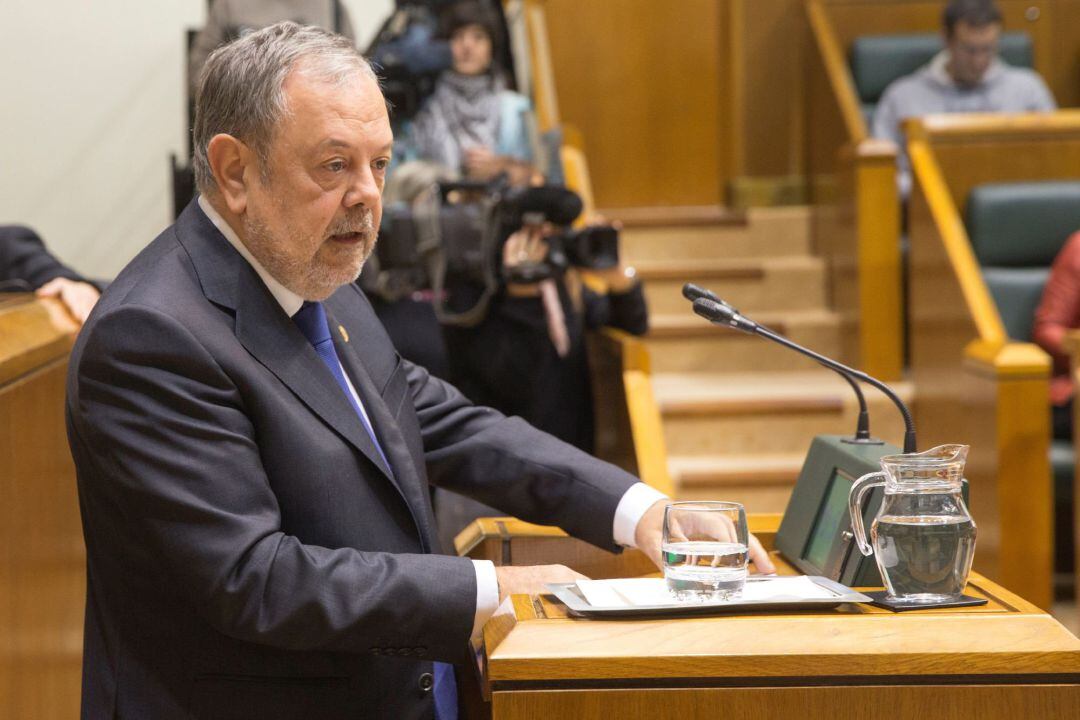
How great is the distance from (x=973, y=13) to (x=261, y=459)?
A: 3.70m

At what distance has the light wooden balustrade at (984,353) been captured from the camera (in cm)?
326

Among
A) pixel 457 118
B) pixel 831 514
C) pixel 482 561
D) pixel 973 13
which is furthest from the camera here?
pixel 973 13

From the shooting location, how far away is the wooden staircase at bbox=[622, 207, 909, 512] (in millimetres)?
3859

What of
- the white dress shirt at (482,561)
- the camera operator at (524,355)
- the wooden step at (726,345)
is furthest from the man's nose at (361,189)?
the wooden step at (726,345)

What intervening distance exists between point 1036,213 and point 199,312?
314 centimetres

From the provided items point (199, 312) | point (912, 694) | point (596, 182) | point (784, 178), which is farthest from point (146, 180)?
point (912, 694)

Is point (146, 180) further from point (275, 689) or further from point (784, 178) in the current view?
point (275, 689)

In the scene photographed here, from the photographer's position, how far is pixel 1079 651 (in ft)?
3.72

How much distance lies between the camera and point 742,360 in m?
4.46

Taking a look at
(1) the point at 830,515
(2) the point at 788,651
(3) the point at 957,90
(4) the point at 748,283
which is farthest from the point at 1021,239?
(2) the point at 788,651

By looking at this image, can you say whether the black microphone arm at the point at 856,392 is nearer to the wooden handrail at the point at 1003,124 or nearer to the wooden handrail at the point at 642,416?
the wooden handrail at the point at 642,416

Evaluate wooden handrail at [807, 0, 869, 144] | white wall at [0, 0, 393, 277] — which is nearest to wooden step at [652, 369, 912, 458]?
wooden handrail at [807, 0, 869, 144]

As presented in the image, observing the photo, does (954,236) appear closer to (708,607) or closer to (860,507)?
(860,507)

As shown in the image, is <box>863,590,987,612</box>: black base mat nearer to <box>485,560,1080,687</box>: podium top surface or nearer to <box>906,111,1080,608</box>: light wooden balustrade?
<box>485,560,1080,687</box>: podium top surface
